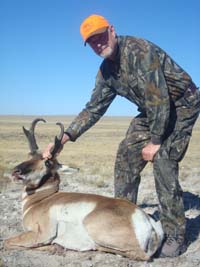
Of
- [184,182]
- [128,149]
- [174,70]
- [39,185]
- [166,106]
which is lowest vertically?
[184,182]

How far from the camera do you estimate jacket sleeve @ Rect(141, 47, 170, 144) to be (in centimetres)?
560

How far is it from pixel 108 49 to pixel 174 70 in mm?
902

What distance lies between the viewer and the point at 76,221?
5707mm

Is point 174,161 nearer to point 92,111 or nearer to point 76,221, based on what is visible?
point 76,221

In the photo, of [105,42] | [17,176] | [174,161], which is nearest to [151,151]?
[174,161]

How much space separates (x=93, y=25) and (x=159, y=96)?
1.22 metres

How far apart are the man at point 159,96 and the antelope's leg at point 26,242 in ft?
3.96

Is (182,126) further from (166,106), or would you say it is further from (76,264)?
(76,264)

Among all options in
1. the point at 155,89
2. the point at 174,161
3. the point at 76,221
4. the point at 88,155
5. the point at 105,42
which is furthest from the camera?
the point at 88,155

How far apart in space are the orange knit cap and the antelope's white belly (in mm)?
2158

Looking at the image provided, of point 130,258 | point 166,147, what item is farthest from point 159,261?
point 166,147

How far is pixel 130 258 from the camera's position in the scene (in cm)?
548

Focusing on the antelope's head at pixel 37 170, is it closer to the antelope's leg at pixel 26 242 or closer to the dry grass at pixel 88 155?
the antelope's leg at pixel 26 242

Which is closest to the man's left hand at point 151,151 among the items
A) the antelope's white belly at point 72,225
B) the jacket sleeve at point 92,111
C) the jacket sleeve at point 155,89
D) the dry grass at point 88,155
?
the jacket sleeve at point 155,89
